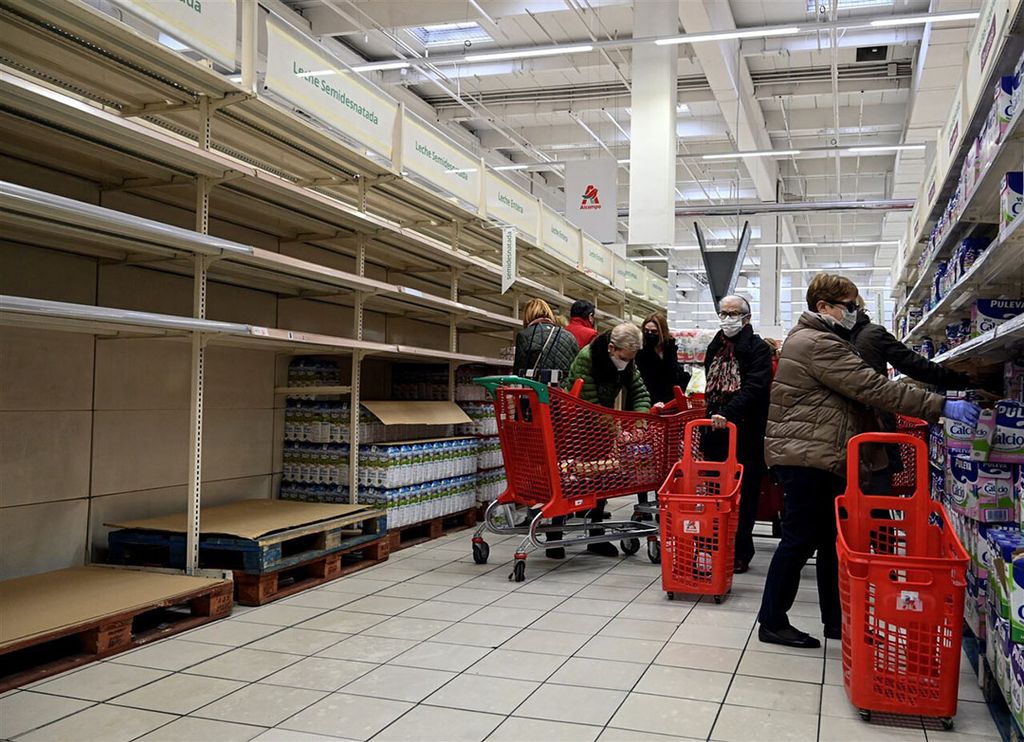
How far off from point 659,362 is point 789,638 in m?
2.79

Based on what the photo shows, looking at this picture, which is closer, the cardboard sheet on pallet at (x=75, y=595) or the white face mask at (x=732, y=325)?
the cardboard sheet on pallet at (x=75, y=595)

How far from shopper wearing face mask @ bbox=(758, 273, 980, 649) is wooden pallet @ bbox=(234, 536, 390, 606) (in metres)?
2.34

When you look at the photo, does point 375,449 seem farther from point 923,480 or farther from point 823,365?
point 923,480

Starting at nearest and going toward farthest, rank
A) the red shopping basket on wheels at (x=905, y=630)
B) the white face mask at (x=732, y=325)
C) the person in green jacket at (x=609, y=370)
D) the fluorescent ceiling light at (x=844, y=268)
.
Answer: the red shopping basket on wheels at (x=905, y=630)
the white face mask at (x=732, y=325)
the person in green jacket at (x=609, y=370)
the fluorescent ceiling light at (x=844, y=268)

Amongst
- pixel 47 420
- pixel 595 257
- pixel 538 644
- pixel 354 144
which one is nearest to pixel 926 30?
pixel 595 257

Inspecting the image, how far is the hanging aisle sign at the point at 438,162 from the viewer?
216 inches

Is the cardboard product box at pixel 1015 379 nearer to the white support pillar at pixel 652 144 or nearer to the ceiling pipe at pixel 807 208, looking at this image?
the white support pillar at pixel 652 144

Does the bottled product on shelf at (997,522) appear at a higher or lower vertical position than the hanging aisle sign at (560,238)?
lower

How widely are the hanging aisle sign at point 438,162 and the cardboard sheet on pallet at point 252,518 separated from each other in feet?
7.50

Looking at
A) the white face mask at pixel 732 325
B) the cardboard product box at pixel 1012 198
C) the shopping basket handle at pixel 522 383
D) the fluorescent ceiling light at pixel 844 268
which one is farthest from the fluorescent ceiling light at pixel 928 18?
the fluorescent ceiling light at pixel 844 268

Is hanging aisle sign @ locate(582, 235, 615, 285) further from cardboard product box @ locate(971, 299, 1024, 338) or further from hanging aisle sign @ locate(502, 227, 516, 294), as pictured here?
cardboard product box @ locate(971, 299, 1024, 338)

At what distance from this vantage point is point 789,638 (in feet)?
11.2

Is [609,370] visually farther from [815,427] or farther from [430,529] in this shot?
[815,427]

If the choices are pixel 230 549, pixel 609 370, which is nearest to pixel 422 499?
pixel 609 370
